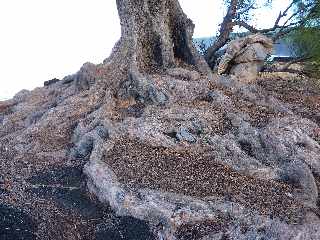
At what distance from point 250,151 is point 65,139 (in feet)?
9.06

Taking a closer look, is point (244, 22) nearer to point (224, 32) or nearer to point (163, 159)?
point (224, 32)

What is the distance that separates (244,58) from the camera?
38.3 feet

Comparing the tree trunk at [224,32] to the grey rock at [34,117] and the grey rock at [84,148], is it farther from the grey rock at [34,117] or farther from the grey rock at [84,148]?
the grey rock at [84,148]

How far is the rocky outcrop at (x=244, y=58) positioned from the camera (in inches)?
460

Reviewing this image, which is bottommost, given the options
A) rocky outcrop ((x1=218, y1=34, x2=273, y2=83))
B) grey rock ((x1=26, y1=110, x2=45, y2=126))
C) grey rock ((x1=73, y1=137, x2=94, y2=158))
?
grey rock ((x1=73, y1=137, x2=94, y2=158))

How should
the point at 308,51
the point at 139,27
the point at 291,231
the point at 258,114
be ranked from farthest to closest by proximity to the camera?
1. the point at 308,51
2. the point at 139,27
3. the point at 258,114
4. the point at 291,231

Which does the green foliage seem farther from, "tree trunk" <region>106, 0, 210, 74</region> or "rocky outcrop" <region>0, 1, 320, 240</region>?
"tree trunk" <region>106, 0, 210, 74</region>

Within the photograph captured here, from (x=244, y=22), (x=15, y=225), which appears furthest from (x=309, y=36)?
(x=15, y=225)

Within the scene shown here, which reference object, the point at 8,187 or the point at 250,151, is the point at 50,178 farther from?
the point at 250,151

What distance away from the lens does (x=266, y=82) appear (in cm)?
1141

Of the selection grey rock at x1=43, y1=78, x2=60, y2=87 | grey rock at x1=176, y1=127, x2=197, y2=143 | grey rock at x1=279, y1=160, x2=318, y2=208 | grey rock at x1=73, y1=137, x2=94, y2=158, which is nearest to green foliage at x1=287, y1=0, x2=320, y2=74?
grey rock at x1=43, y1=78, x2=60, y2=87

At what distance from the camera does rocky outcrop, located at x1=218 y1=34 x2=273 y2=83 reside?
38.4 feet

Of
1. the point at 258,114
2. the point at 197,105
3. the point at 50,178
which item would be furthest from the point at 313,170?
the point at 50,178

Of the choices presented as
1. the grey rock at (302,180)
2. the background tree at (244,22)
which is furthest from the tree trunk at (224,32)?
the grey rock at (302,180)
